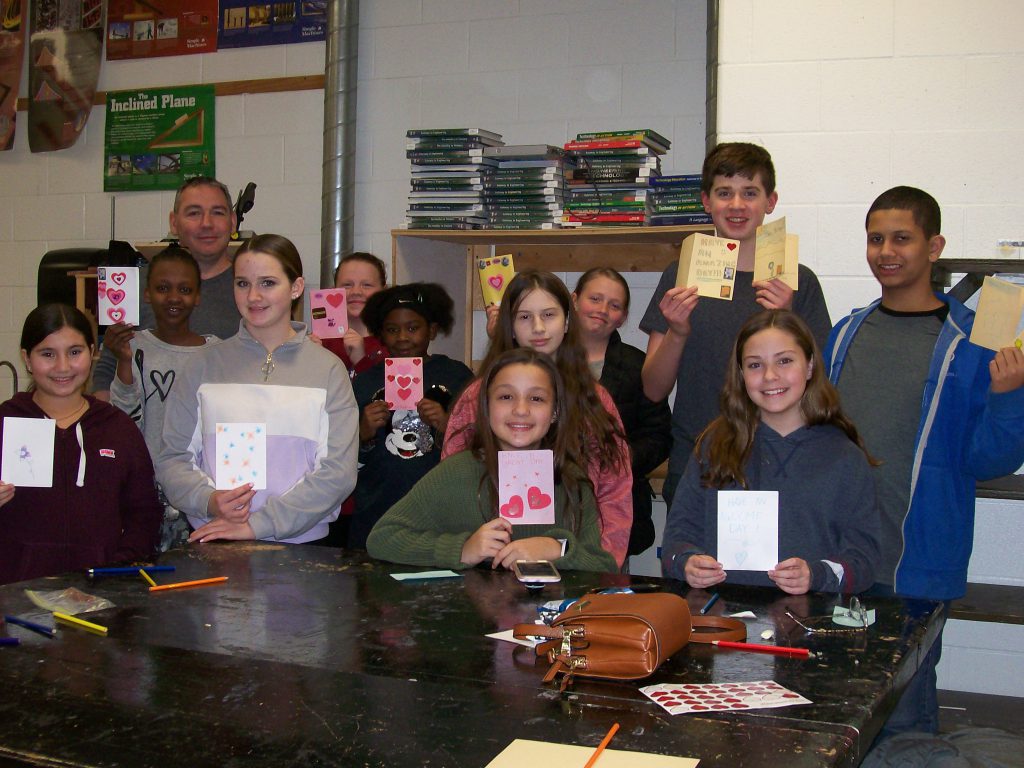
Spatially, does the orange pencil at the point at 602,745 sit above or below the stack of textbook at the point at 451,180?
below

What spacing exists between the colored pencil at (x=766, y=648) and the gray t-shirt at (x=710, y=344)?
1327 millimetres

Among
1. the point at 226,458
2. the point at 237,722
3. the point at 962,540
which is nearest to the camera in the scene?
the point at 237,722

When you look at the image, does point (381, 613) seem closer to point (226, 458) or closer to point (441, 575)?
point (441, 575)

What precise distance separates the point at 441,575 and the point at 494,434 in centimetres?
47

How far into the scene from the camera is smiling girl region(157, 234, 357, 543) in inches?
100

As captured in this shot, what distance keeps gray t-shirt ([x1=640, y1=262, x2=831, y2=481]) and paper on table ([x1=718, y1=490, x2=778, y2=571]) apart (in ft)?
2.97

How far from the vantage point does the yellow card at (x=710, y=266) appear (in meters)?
2.78

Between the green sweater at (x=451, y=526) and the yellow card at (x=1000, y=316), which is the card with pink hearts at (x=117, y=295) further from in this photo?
the yellow card at (x=1000, y=316)

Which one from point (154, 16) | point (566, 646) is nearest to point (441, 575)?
point (566, 646)

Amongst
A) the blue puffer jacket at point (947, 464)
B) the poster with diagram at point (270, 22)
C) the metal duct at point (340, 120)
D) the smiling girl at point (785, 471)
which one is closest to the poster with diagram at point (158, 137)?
the poster with diagram at point (270, 22)

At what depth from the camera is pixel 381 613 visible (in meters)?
1.83

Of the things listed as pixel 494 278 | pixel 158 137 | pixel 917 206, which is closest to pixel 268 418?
pixel 494 278

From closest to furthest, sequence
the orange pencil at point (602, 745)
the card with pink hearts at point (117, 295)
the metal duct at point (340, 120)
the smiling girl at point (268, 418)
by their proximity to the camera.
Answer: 1. the orange pencil at point (602, 745)
2. the smiling girl at point (268, 418)
3. the card with pink hearts at point (117, 295)
4. the metal duct at point (340, 120)

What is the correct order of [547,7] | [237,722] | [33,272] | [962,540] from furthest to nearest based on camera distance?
[33,272] < [547,7] < [962,540] < [237,722]
